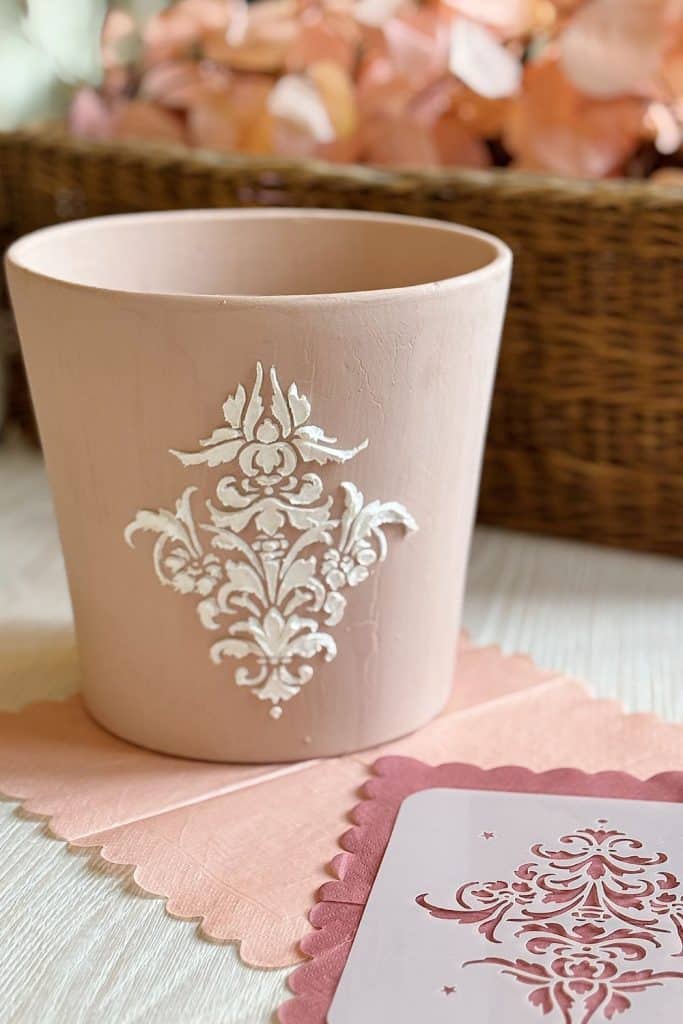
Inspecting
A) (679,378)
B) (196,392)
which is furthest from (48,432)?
(679,378)

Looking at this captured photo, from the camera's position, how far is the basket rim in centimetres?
57

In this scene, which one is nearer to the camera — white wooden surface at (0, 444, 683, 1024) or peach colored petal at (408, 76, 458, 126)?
white wooden surface at (0, 444, 683, 1024)

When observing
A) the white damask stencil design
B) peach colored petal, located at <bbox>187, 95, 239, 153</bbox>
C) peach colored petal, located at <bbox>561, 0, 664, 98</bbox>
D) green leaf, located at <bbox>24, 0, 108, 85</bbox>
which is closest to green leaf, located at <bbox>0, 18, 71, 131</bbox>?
green leaf, located at <bbox>24, 0, 108, 85</bbox>

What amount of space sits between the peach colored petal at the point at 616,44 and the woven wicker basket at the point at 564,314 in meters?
0.06

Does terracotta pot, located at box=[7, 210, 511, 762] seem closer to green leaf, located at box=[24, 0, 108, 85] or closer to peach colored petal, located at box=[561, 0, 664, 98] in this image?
peach colored petal, located at box=[561, 0, 664, 98]

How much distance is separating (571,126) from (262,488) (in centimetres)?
33

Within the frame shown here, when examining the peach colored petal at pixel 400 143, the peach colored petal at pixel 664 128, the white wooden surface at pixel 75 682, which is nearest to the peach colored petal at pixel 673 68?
the peach colored petal at pixel 664 128

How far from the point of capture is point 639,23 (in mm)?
602

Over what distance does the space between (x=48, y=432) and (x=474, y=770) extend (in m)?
0.18

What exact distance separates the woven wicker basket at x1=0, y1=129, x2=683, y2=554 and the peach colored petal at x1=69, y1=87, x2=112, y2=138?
0.24ft

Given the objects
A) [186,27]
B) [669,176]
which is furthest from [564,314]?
[186,27]

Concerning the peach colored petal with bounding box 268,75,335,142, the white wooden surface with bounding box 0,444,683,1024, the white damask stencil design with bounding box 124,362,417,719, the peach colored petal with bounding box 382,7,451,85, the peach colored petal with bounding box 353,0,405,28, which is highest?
the peach colored petal with bounding box 353,0,405,28

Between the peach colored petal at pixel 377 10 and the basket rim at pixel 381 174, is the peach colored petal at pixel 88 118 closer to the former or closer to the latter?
the basket rim at pixel 381 174

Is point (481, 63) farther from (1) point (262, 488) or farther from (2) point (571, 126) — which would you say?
(1) point (262, 488)
